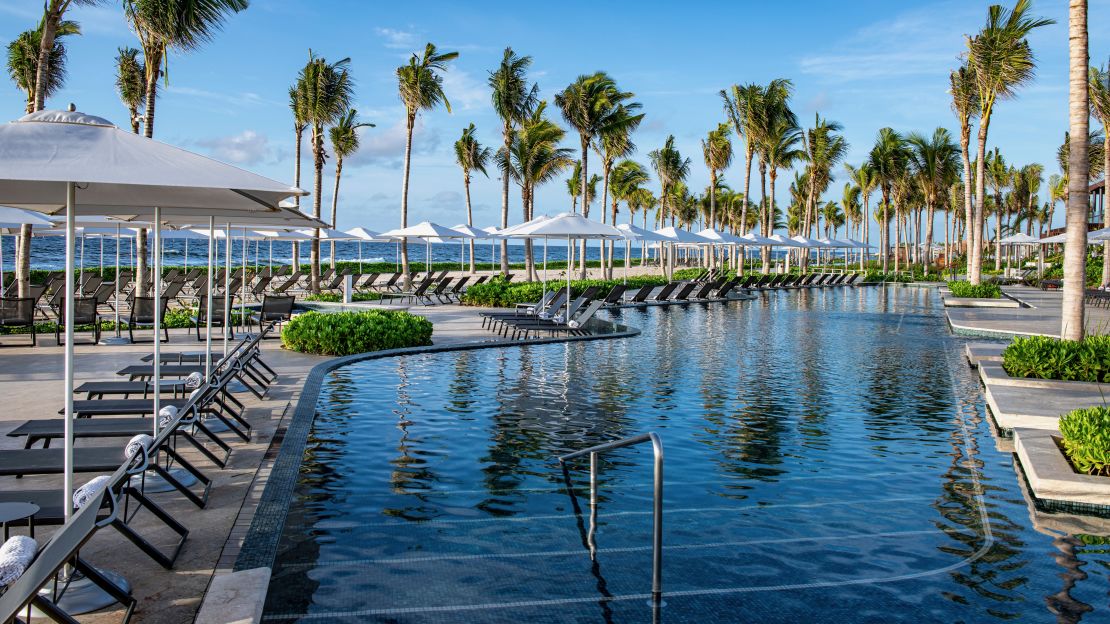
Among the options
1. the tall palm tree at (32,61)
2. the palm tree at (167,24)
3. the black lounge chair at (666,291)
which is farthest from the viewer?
the black lounge chair at (666,291)

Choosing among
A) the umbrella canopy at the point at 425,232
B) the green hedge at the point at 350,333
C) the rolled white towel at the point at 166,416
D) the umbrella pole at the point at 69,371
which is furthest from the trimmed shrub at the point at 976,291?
the umbrella pole at the point at 69,371

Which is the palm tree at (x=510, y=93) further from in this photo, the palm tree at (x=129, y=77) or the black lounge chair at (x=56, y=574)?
the black lounge chair at (x=56, y=574)

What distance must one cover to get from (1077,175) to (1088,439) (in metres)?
5.80

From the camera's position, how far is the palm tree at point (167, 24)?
16.3 metres

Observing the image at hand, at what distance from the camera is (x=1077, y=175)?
10.7 meters

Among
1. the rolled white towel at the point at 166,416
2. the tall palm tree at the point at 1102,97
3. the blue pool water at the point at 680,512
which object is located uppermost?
the tall palm tree at the point at 1102,97

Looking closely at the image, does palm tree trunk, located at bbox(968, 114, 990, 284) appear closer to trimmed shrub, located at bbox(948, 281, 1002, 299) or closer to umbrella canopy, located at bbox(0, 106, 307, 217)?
trimmed shrub, located at bbox(948, 281, 1002, 299)

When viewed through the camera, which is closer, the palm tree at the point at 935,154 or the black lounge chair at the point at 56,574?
the black lounge chair at the point at 56,574

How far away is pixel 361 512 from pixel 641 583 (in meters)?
2.11

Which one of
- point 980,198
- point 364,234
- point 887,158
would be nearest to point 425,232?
point 364,234

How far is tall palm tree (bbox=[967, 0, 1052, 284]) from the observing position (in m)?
23.9

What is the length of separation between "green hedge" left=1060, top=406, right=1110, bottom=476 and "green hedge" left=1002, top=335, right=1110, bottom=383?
3651 millimetres

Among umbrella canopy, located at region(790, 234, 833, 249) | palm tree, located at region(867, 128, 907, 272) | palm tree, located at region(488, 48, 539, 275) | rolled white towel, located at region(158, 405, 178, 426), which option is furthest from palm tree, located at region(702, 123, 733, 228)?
rolled white towel, located at region(158, 405, 178, 426)

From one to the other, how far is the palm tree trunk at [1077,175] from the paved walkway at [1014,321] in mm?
4140
